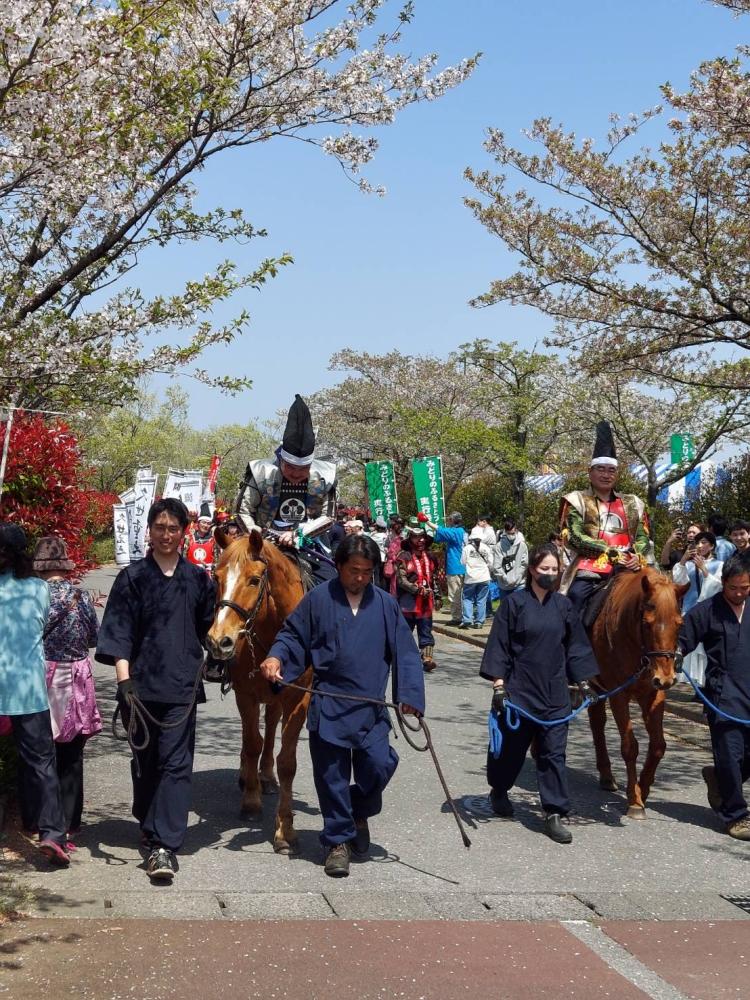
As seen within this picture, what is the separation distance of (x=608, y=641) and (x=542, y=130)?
7372 millimetres

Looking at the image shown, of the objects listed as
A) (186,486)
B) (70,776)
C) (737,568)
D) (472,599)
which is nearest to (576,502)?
(737,568)

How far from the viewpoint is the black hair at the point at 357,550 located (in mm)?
6410

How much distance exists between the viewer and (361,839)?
6594 mm

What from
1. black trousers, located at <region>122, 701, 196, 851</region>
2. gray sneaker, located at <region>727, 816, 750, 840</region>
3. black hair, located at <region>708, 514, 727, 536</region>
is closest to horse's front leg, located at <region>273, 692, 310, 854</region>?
black trousers, located at <region>122, 701, 196, 851</region>

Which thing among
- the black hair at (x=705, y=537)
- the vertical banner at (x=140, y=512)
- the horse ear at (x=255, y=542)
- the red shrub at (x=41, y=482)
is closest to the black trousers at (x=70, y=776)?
the horse ear at (x=255, y=542)

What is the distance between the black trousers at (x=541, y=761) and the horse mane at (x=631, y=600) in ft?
3.49

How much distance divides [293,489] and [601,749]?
3.20 meters

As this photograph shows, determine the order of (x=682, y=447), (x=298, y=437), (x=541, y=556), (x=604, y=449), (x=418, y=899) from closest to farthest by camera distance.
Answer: (x=418, y=899)
(x=541, y=556)
(x=298, y=437)
(x=604, y=449)
(x=682, y=447)

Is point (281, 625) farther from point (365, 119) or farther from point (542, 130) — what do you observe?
point (542, 130)

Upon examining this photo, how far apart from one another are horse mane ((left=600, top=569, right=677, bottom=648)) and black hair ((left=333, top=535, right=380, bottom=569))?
90.5 inches

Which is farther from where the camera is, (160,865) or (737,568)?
(737,568)

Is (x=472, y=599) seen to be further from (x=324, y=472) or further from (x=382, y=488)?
(x=324, y=472)

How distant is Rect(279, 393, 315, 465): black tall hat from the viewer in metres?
8.52

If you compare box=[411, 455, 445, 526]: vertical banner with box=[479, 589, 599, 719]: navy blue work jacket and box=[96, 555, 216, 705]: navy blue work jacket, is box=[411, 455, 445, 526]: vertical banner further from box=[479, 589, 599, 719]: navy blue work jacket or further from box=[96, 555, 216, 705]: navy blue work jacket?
box=[96, 555, 216, 705]: navy blue work jacket
